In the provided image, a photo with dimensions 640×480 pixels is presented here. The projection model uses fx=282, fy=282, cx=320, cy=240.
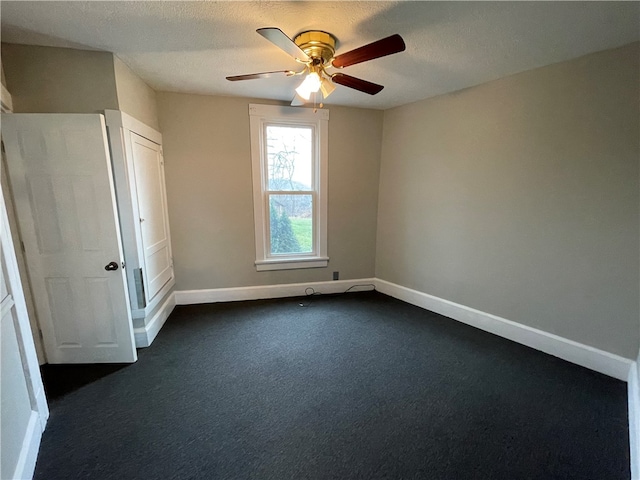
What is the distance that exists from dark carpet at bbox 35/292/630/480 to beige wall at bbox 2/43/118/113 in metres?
2.01

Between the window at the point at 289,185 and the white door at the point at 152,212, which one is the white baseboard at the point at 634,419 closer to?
the window at the point at 289,185

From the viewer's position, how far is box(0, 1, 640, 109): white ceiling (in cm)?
155

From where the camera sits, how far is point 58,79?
204cm

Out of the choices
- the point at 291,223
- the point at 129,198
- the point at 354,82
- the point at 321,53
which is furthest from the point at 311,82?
the point at 291,223

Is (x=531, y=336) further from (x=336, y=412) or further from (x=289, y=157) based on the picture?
(x=289, y=157)

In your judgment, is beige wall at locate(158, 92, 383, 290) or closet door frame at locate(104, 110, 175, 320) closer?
closet door frame at locate(104, 110, 175, 320)

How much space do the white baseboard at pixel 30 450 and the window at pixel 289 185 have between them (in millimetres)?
2241

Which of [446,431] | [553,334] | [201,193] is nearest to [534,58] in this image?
[553,334]

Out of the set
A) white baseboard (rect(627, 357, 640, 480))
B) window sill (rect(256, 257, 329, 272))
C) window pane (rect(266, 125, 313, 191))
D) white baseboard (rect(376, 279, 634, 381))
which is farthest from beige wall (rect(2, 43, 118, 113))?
white baseboard (rect(627, 357, 640, 480))

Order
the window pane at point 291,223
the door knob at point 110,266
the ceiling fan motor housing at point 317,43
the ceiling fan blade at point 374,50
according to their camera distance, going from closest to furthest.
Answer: the ceiling fan blade at point 374,50 < the ceiling fan motor housing at point 317,43 < the door knob at point 110,266 < the window pane at point 291,223

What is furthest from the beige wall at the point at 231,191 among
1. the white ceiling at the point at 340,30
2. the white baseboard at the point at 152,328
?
the white ceiling at the point at 340,30

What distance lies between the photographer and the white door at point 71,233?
1.93 metres

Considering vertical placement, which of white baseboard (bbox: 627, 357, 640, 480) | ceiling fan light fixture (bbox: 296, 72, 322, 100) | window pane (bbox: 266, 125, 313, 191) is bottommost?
white baseboard (bbox: 627, 357, 640, 480)

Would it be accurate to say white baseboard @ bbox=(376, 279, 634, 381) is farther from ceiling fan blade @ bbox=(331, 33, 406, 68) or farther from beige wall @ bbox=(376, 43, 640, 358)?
ceiling fan blade @ bbox=(331, 33, 406, 68)
